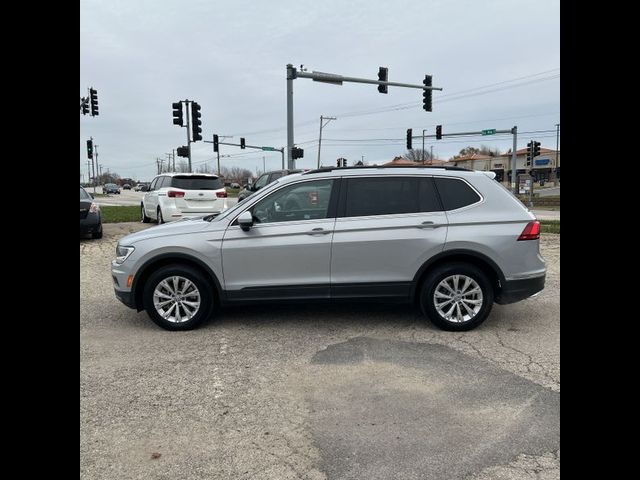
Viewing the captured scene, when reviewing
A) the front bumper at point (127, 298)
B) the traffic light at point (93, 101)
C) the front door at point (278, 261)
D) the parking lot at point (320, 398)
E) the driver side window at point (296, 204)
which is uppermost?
the traffic light at point (93, 101)

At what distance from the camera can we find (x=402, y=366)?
439cm

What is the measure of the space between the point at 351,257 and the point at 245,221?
3.88 ft

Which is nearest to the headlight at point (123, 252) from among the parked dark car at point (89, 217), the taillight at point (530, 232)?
the taillight at point (530, 232)

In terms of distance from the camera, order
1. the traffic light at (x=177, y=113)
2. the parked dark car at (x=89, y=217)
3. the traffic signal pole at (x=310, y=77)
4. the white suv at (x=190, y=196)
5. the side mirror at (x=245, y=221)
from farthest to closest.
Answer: the traffic light at (x=177, y=113)
the traffic signal pole at (x=310, y=77)
the white suv at (x=190, y=196)
the parked dark car at (x=89, y=217)
the side mirror at (x=245, y=221)

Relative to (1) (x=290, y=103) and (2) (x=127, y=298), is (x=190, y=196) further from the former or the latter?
(2) (x=127, y=298)

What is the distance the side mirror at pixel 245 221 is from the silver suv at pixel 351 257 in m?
0.01

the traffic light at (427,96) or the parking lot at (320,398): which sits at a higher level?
the traffic light at (427,96)

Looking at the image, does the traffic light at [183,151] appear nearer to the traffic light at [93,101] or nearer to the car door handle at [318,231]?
the traffic light at [93,101]

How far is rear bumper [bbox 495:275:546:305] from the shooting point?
532 centimetres

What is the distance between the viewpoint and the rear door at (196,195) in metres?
14.2

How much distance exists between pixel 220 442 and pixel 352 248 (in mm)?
2642
